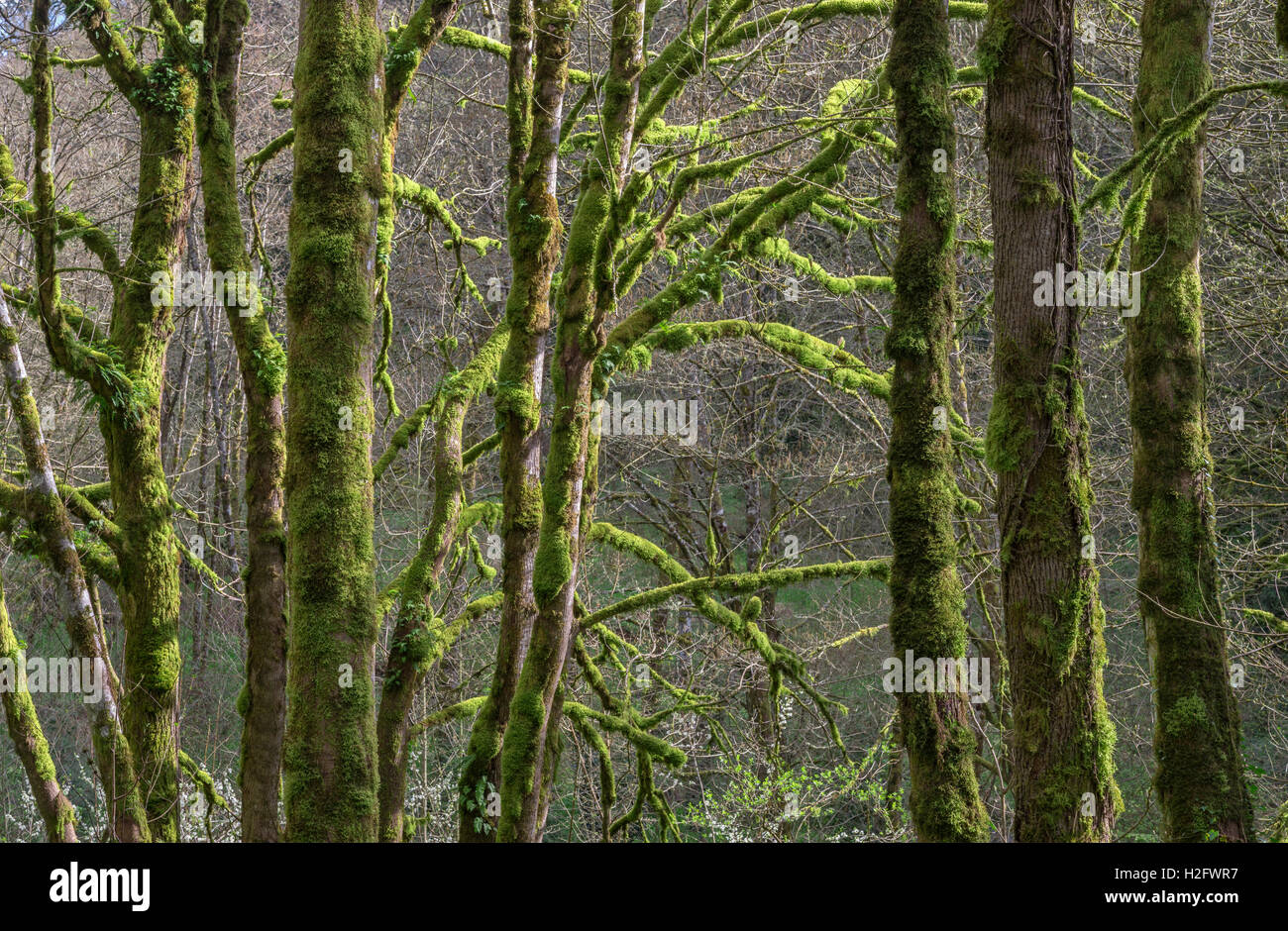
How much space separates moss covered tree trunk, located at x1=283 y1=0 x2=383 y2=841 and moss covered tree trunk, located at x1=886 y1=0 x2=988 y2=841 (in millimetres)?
2283

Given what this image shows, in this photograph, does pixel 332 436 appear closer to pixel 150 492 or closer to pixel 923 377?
pixel 923 377

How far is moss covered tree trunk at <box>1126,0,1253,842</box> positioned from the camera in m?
5.78

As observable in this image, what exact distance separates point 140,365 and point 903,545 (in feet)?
17.2

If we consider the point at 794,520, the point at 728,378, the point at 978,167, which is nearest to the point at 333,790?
the point at 978,167

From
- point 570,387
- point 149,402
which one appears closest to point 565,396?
point 570,387

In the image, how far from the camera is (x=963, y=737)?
4.67m

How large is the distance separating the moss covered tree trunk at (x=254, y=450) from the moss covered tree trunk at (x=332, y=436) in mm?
2518

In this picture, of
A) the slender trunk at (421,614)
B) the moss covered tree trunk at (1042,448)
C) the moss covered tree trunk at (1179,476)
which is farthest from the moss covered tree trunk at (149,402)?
the moss covered tree trunk at (1179,476)

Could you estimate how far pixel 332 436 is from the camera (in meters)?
4.48

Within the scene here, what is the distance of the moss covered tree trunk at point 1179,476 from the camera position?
19.0 ft

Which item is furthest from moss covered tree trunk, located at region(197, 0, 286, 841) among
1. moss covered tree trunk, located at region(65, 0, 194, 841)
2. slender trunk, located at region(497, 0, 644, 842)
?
slender trunk, located at region(497, 0, 644, 842)

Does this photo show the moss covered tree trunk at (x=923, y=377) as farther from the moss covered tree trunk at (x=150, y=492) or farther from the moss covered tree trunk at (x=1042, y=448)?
the moss covered tree trunk at (x=150, y=492)
